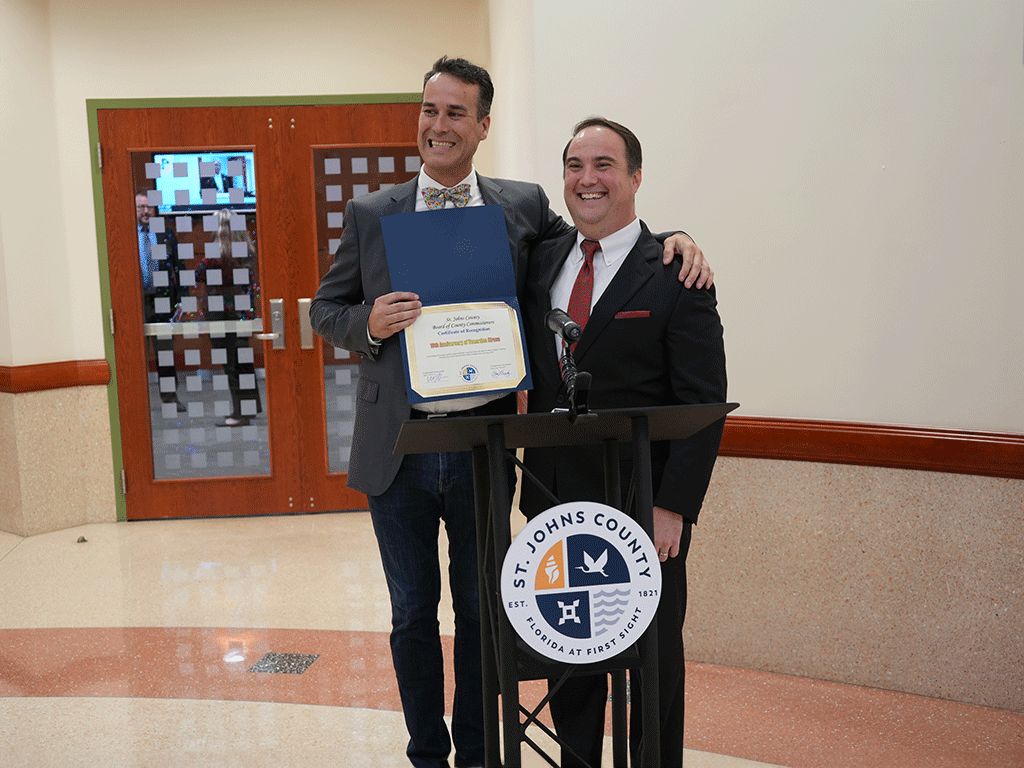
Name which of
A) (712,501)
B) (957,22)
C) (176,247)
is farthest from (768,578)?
(176,247)

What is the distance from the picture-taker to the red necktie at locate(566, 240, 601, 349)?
198 centimetres

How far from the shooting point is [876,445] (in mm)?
2816

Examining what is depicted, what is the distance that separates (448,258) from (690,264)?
0.51m

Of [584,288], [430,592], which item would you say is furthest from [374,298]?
[430,592]

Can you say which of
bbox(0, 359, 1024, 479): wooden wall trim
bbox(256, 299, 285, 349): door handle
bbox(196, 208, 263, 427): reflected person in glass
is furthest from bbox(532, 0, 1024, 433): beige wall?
bbox(196, 208, 263, 427): reflected person in glass

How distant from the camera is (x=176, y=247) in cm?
505

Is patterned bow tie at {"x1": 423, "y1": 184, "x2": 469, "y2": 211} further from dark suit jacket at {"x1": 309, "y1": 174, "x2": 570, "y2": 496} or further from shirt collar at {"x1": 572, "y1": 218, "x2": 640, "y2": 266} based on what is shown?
shirt collar at {"x1": 572, "y1": 218, "x2": 640, "y2": 266}

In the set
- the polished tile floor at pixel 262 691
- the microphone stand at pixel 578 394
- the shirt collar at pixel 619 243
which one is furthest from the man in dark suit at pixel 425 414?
the microphone stand at pixel 578 394

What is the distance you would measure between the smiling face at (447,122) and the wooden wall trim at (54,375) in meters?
3.57

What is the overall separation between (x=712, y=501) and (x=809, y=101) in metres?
1.30

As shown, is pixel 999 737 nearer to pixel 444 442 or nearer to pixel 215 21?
pixel 444 442

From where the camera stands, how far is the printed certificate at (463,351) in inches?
73.9

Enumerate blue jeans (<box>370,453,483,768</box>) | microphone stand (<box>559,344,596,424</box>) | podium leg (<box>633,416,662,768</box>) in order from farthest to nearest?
1. blue jeans (<box>370,453,483,768</box>)
2. podium leg (<box>633,416,662,768</box>)
3. microphone stand (<box>559,344,596,424</box>)

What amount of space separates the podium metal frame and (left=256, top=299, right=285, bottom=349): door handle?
3683 millimetres
